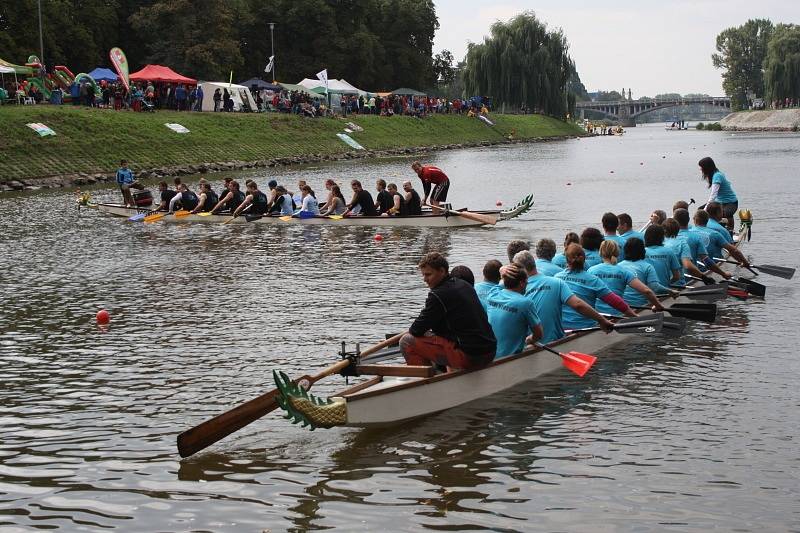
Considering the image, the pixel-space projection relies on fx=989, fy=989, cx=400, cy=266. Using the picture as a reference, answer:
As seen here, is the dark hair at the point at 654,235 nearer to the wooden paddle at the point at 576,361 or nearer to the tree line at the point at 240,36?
the wooden paddle at the point at 576,361

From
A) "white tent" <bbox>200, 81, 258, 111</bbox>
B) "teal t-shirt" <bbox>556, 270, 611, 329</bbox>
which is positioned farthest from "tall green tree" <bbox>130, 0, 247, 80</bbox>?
"teal t-shirt" <bbox>556, 270, 611, 329</bbox>

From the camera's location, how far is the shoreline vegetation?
50.8 metres

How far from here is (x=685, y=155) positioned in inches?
3201

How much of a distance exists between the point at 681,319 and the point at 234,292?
374 inches

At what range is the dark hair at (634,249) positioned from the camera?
15.7 meters

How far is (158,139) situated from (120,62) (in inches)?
195

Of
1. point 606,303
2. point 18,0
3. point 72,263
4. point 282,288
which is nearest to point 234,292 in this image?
point 282,288

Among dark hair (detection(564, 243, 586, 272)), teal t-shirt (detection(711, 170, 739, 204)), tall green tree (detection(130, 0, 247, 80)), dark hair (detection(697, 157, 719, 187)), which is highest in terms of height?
tall green tree (detection(130, 0, 247, 80))

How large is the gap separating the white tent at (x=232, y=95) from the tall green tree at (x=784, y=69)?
9074 cm

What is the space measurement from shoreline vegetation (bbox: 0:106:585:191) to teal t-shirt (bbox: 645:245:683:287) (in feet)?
124

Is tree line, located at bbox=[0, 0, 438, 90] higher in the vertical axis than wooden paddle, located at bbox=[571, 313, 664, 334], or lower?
higher

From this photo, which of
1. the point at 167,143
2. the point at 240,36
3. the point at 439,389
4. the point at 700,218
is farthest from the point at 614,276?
the point at 240,36

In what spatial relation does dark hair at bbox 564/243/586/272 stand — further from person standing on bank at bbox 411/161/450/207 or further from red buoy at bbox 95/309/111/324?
person standing on bank at bbox 411/161/450/207

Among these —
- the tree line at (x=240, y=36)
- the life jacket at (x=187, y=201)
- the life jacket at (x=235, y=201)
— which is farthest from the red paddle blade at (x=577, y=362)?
the tree line at (x=240, y=36)
